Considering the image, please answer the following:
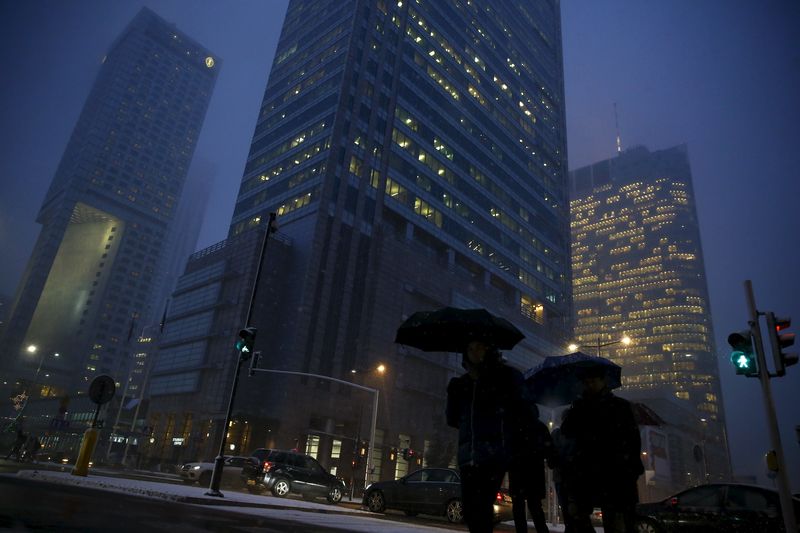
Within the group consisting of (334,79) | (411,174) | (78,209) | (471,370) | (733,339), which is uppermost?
(78,209)

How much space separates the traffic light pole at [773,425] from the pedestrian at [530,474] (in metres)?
5.55

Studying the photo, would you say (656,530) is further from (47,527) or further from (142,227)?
(142,227)

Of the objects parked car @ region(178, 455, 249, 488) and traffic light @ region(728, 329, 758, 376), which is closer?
traffic light @ region(728, 329, 758, 376)

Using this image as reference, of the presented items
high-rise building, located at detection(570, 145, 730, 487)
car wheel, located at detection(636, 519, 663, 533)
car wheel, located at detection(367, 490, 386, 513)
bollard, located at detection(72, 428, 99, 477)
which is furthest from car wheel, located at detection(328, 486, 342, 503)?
high-rise building, located at detection(570, 145, 730, 487)

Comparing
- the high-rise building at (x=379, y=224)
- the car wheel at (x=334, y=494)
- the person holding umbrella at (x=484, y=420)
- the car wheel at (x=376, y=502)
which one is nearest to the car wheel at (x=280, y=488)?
the car wheel at (x=334, y=494)

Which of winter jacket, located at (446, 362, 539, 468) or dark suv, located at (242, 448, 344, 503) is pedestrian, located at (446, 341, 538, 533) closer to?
winter jacket, located at (446, 362, 539, 468)

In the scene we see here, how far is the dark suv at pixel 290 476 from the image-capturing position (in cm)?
1850

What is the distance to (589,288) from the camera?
656 ft

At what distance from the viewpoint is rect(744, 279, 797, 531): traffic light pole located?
901 centimetres

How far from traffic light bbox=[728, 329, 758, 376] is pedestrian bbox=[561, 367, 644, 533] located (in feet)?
22.6

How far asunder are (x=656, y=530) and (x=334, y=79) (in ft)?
215

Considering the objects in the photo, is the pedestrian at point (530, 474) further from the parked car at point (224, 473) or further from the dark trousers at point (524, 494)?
the parked car at point (224, 473)

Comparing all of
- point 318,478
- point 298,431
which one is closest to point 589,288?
point 298,431

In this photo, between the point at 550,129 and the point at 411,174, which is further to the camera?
the point at 550,129
